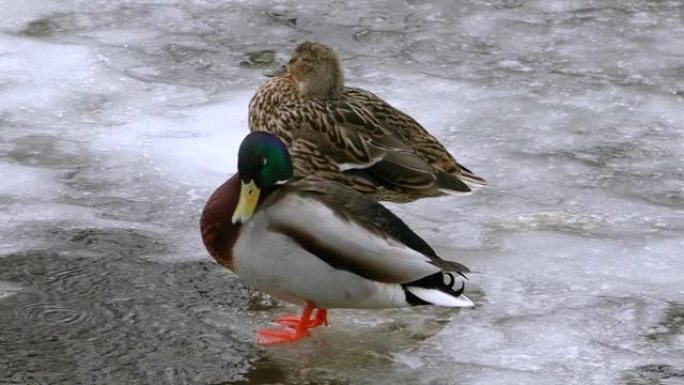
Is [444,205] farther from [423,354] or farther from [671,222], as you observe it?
[423,354]

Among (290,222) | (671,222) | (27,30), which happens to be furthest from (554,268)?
(27,30)

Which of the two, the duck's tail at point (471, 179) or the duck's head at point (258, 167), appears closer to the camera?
the duck's head at point (258, 167)

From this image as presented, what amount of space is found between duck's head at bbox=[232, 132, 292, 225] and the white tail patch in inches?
22.8

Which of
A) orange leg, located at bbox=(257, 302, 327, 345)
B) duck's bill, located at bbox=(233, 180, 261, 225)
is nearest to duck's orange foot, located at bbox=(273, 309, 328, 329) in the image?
orange leg, located at bbox=(257, 302, 327, 345)

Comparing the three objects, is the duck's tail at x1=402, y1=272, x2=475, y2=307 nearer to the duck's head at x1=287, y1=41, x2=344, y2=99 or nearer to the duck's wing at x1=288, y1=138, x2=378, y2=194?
the duck's wing at x1=288, y1=138, x2=378, y2=194

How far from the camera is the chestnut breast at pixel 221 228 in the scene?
15.1 ft

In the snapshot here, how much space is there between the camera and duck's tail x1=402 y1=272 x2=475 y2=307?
457cm

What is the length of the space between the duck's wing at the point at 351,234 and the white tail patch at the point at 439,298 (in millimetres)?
47

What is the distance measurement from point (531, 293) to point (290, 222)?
3.39 ft

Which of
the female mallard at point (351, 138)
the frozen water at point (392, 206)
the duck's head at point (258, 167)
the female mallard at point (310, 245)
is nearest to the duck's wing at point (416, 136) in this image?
the female mallard at point (351, 138)

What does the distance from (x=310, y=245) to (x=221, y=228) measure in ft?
1.06

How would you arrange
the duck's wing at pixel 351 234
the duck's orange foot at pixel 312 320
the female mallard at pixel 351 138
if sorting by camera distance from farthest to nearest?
the female mallard at pixel 351 138, the duck's orange foot at pixel 312 320, the duck's wing at pixel 351 234

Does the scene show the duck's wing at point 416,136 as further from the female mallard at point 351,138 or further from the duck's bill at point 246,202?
the duck's bill at point 246,202

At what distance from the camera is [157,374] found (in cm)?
440
